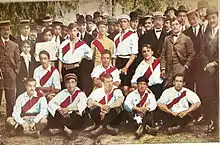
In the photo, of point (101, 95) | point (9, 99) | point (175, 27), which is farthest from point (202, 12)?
point (9, 99)

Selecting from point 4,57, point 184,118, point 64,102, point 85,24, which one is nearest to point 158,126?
point 184,118

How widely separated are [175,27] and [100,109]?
1.51 ft

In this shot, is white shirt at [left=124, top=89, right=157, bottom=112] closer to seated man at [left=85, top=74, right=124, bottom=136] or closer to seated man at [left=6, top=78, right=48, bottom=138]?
seated man at [left=85, top=74, right=124, bottom=136]

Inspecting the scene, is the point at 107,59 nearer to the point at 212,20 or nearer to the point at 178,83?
the point at 178,83

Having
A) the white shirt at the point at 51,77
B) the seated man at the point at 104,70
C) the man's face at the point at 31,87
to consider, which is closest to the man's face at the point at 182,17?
the seated man at the point at 104,70

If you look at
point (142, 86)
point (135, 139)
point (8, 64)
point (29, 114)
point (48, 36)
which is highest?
point (48, 36)

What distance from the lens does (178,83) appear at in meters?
1.77

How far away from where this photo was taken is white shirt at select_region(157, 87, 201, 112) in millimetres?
1766

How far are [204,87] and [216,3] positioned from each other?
13.8 inches

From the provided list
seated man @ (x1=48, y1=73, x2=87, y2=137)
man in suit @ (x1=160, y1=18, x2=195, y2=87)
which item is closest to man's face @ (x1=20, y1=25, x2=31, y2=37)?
seated man @ (x1=48, y1=73, x2=87, y2=137)

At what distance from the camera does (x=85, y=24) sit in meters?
1.76

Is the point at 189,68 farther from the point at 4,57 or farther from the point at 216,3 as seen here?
the point at 4,57

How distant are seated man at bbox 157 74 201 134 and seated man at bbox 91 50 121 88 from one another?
0.69 feet

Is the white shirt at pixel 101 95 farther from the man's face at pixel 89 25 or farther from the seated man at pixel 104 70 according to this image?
the man's face at pixel 89 25
